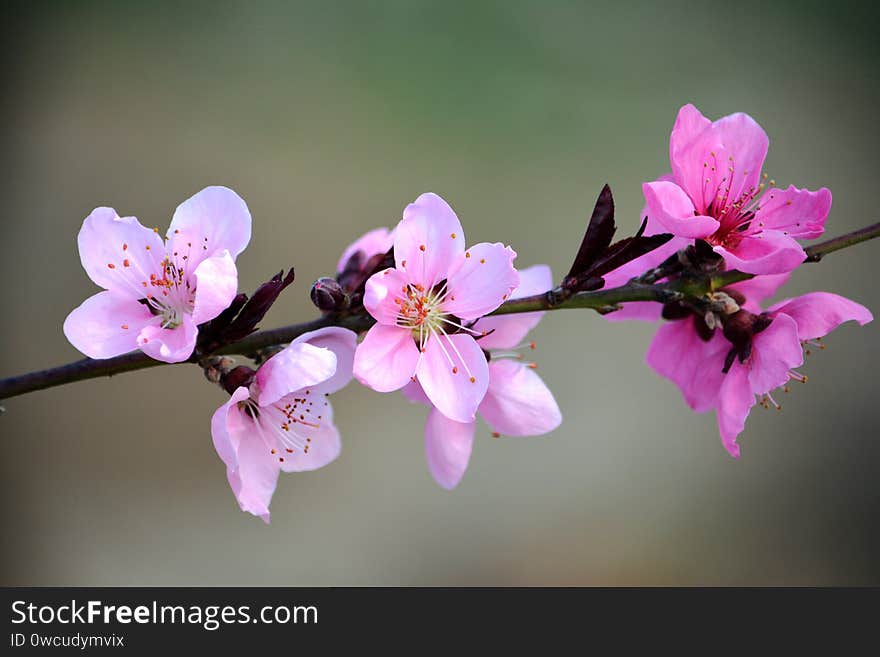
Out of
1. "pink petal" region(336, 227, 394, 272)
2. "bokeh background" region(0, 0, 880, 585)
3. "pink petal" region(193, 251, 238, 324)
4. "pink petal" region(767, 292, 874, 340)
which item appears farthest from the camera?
"bokeh background" region(0, 0, 880, 585)

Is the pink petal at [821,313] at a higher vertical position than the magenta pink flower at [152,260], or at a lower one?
lower

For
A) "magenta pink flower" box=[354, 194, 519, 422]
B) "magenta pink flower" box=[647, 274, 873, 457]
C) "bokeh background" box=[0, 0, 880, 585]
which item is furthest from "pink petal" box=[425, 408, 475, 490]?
"bokeh background" box=[0, 0, 880, 585]

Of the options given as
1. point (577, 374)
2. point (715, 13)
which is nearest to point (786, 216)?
point (577, 374)

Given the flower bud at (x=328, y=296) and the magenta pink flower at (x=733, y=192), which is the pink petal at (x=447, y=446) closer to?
the flower bud at (x=328, y=296)

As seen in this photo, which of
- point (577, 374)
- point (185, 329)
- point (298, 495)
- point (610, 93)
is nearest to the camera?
point (185, 329)

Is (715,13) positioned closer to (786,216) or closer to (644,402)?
(644,402)

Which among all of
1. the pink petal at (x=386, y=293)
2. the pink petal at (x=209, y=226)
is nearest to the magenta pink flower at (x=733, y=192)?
the pink petal at (x=386, y=293)

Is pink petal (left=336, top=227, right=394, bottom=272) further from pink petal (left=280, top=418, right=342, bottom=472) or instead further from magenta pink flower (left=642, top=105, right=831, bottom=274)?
magenta pink flower (left=642, top=105, right=831, bottom=274)
